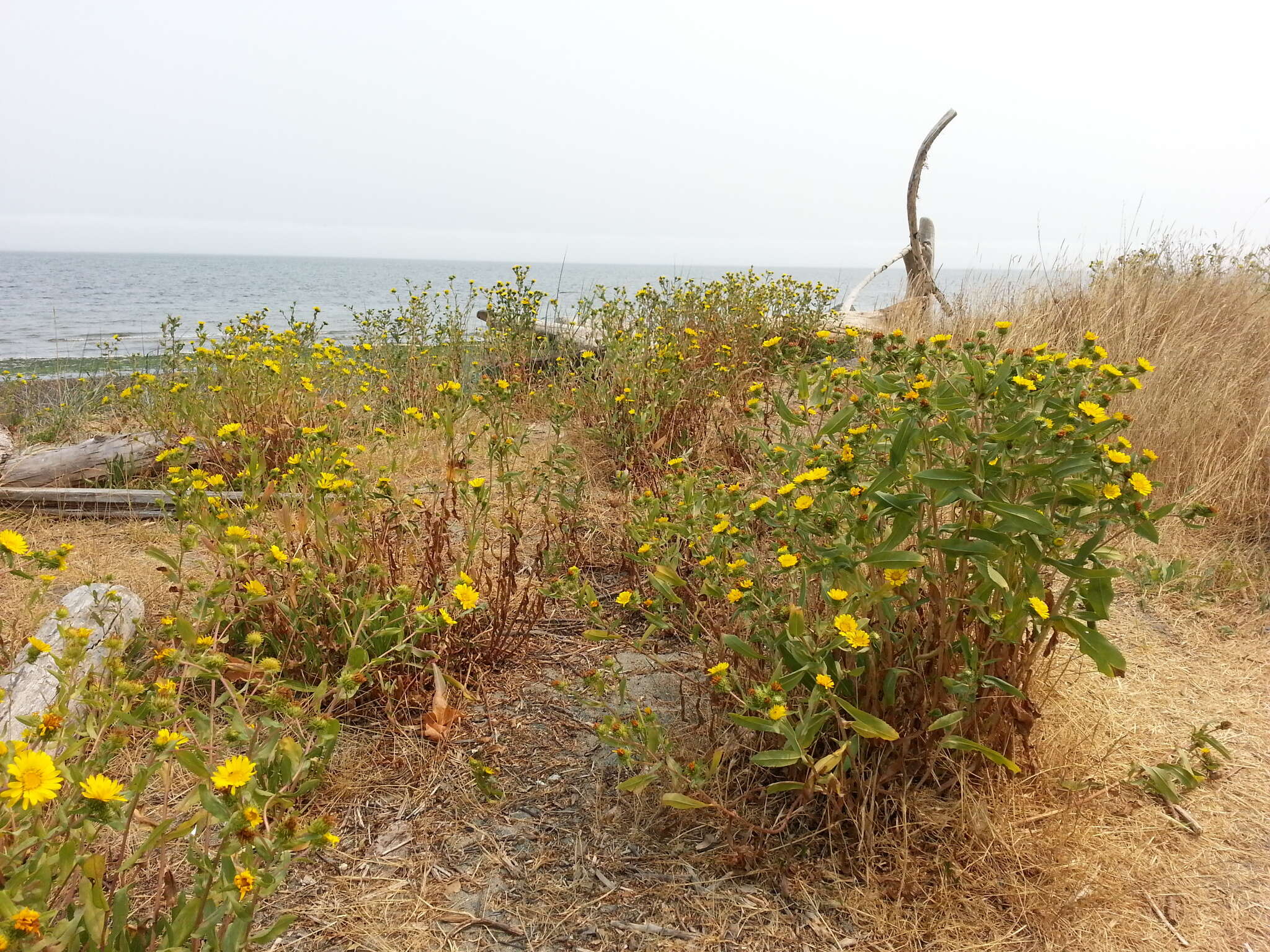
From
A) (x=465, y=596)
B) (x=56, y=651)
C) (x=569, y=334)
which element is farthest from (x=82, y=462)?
(x=569, y=334)

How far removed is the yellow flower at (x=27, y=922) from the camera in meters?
0.93

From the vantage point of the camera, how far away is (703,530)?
211cm

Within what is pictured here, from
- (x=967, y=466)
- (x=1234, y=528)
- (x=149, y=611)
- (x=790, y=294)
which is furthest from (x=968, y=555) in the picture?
(x=790, y=294)

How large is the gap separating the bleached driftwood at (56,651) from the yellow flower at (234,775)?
2.23ft

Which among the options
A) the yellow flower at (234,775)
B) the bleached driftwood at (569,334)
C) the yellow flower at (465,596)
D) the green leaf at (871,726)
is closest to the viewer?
the yellow flower at (234,775)

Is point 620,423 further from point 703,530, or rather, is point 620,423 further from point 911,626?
point 911,626

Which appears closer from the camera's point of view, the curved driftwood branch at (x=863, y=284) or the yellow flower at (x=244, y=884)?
the yellow flower at (x=244, y=884)

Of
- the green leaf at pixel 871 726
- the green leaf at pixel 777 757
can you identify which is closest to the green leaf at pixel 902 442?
the green leaf at pixel 871 726

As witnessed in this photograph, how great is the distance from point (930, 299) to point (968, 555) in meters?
6.59

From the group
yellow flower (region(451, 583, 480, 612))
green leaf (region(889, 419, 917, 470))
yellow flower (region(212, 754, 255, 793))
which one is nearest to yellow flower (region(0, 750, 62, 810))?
yellow flower (region(212, 754, 255, 793))

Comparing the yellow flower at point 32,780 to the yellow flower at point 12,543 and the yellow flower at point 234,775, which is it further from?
the yellow flower at point 12,543

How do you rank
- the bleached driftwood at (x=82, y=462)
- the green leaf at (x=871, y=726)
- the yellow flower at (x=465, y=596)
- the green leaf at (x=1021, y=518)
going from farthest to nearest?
the bleached driftwood at (x=82, y=462) → the yellow flower at (x=465, y=596) → the green leaf at (x=871, y=726) → the green leaf at (x=1021, y=518)

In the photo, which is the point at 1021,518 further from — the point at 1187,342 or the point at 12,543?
the point at 1187,342

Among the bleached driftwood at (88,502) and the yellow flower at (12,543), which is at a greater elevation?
the yellow flower at (12,543)
